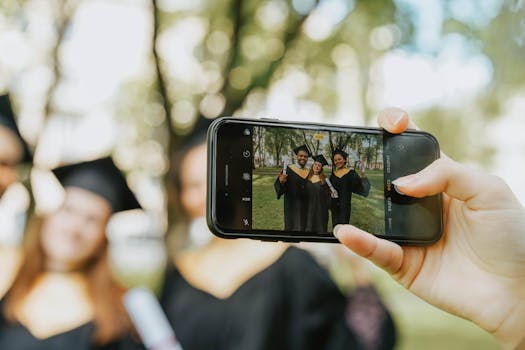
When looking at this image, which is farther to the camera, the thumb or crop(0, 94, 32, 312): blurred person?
crop(0, 94, 32, 312): blurred person

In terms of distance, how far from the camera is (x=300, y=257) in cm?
161

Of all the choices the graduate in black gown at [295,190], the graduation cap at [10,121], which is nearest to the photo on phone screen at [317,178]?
the graduate in black gown at [295,190]

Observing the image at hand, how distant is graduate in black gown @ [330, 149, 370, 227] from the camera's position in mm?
694

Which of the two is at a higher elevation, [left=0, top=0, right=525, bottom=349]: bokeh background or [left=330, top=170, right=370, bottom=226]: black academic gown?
[left=0, top=0, right=525, bottom=349]: bokeh background

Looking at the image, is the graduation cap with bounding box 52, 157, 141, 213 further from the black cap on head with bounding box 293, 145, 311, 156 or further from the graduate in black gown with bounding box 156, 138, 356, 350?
the black cap on head with bounding box 293, 145, 311, 156

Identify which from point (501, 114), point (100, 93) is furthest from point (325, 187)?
point (501, 114)

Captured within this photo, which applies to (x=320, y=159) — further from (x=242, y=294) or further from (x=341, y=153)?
(x=242, y=294)

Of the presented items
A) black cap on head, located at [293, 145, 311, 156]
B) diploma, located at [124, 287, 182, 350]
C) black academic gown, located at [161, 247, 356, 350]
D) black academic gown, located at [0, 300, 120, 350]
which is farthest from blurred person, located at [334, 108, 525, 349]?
black academic gown, located at [0, 300, 120, 350]

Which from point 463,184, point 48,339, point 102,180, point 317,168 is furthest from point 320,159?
point 48,339

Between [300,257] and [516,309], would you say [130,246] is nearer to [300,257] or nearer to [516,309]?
[300,257]

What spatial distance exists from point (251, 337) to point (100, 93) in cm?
82

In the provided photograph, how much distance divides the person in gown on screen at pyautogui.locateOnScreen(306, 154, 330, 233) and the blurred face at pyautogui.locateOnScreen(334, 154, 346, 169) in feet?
0.04

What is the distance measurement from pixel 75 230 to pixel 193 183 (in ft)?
1.19

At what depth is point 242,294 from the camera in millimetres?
1578
